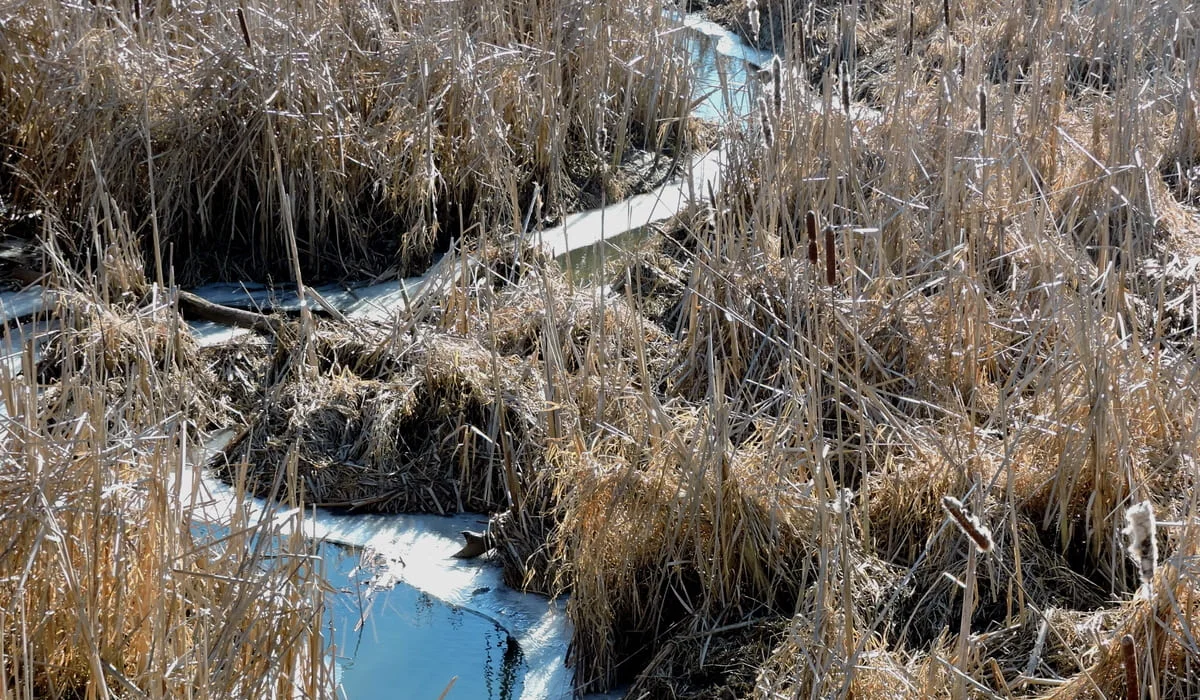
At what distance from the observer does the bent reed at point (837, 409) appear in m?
2.39

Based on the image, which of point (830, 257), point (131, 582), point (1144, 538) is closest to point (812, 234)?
point (830, 257)

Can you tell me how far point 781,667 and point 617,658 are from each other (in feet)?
1.39

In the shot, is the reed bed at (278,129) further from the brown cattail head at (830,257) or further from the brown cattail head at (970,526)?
the brown cattail head at (970,526)

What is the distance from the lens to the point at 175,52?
16.3ft

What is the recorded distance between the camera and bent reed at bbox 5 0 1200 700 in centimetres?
239

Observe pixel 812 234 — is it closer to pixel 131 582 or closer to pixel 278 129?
pixel 131 582

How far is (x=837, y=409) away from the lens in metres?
2.52

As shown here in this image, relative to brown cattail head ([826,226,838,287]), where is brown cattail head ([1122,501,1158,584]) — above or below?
below

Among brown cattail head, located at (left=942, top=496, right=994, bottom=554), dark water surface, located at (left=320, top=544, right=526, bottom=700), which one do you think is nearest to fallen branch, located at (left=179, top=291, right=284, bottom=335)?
dark water surface, located at (left=320, top=544, right=526, bottom=700)

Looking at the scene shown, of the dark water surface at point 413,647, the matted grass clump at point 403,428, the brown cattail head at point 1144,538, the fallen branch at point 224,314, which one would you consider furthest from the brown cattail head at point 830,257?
the fallen branch at point 224,314

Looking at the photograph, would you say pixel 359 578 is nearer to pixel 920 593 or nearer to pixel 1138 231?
pixel 920 593

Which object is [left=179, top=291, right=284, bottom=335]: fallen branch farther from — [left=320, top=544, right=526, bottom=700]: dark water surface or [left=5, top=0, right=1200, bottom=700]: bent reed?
[left=320, top=544, right=526, bottom=700]: dark water surface

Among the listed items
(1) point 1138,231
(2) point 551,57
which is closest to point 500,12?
(2) point 551,57

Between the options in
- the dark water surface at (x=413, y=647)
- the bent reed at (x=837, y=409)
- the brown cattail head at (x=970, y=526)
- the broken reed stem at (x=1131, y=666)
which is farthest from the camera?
the dark water surface at (x=413, y=647)
